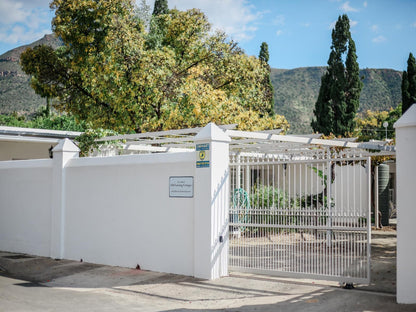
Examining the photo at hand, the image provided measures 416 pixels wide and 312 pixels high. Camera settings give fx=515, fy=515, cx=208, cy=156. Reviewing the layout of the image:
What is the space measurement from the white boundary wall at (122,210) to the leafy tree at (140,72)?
678 cm

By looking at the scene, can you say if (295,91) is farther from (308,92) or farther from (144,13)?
(144,13)

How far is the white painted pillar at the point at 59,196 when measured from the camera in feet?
40.5

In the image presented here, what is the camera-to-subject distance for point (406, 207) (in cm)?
727

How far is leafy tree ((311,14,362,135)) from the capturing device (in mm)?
35594

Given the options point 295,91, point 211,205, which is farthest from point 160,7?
point 295,91

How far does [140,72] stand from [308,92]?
6768 cm

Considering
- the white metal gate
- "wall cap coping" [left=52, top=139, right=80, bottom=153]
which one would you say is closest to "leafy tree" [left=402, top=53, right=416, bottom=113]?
"wall cap coping" [left=52, top=139, right=80, bottom=153]

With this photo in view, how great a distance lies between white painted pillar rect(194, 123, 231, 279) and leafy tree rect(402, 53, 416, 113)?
2777 centimetres

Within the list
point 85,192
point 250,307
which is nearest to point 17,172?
point 85,192

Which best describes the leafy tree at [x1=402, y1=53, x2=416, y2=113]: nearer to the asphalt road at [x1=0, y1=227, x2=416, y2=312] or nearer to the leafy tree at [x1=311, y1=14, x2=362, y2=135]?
the leafy tree at [x1=311, y1=14, x2=362, y2=135]

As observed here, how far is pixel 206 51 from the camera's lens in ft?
75.6

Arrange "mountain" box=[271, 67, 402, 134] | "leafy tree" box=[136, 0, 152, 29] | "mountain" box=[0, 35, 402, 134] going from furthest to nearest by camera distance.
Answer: "mountain" box=[271, 67, 402, 134] < "mountain" box=[0, 35, 402, 134] < "leafy tree" box=[136, 0, 152, 29]

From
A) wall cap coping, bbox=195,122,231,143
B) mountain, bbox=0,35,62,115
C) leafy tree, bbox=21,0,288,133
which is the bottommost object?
wall cap coping, bbox=195,122,231,143

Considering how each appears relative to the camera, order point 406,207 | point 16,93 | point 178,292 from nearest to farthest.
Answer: point 406,207, point 178,292, point 16,93
